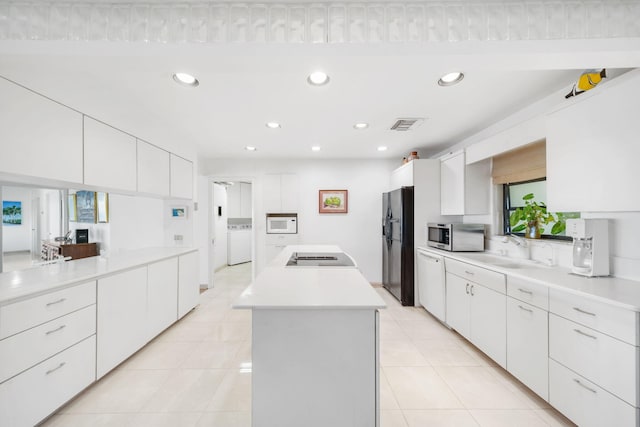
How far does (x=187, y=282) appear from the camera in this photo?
11.4 feet

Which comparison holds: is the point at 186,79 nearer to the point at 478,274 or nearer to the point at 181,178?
the point at 181,178

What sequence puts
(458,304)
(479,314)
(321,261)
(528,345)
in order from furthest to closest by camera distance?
(458,304) < (479,314) < (321,261) < (528,345)

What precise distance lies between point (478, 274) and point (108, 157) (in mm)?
3492

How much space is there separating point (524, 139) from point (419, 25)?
1676mm

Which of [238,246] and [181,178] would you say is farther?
[238,246]

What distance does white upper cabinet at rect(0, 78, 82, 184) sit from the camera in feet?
5.04

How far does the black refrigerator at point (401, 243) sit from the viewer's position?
388 centimetres

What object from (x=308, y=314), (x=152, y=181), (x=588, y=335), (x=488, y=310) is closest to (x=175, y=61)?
(x=308, y=314)

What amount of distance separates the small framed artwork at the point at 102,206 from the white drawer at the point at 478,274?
12.3 feet

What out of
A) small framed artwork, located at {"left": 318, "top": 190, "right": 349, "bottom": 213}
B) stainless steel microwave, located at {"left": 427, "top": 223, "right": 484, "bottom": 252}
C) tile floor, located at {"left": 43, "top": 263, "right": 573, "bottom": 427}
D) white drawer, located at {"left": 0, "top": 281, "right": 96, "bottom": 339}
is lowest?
tile floor, located at {"left": 43, "top": 263, "right": 573, "bottom": 427}

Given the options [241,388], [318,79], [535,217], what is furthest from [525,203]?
[241,388]

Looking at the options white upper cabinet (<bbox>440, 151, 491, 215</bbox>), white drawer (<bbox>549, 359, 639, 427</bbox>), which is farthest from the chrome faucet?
white drawer (<bbox>549, 359, 639, 427</bbox>)

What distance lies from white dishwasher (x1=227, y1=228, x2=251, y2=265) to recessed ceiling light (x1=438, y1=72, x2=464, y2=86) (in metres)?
6.11

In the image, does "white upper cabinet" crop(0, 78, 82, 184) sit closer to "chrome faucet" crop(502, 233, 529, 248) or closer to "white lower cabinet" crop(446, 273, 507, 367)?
"white lower cabinet" crop(446, 273, 507, 367)
